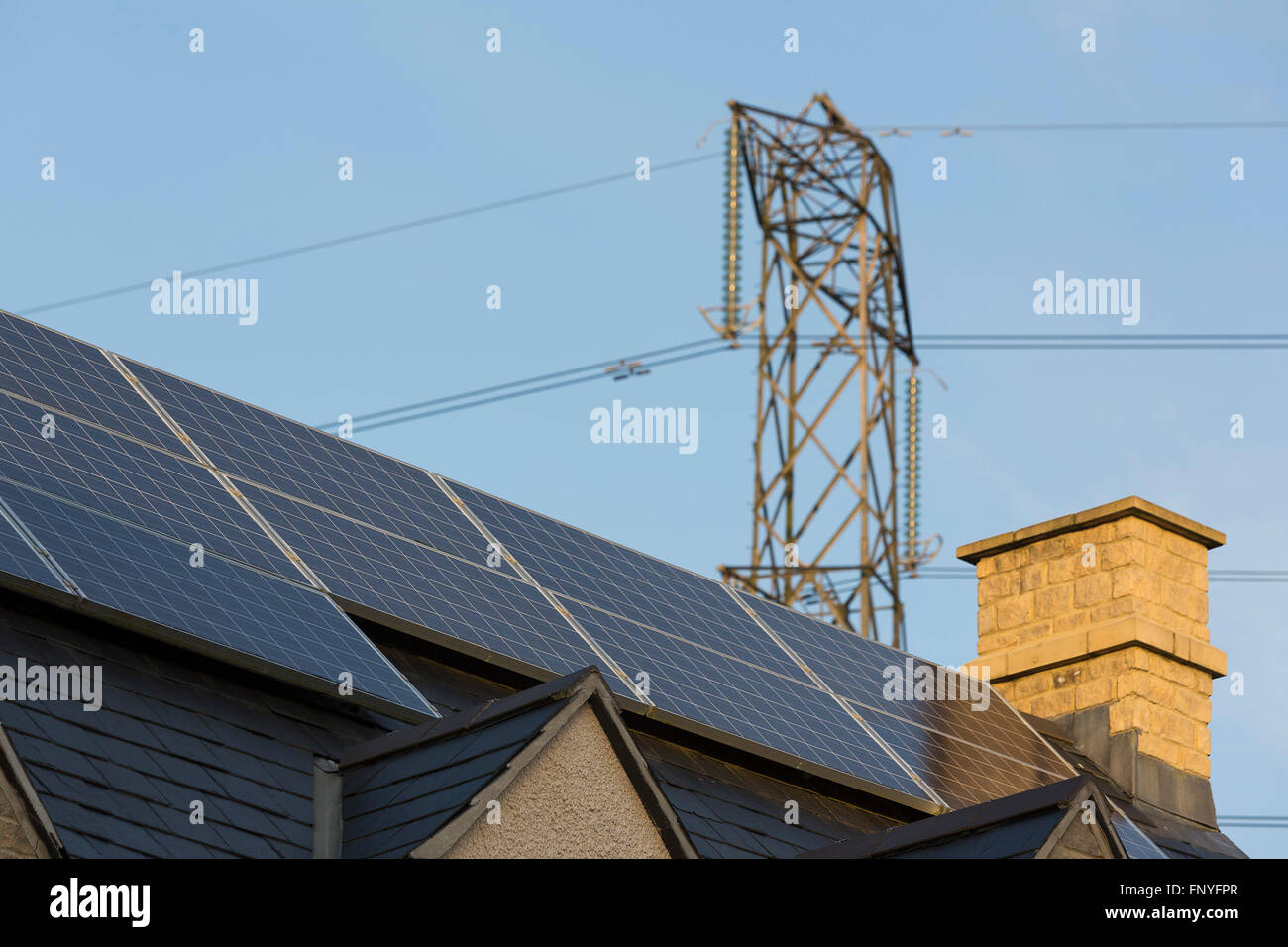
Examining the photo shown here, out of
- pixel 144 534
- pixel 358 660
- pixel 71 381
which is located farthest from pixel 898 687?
pixel 144 534

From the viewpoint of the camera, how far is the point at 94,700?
46.4ft

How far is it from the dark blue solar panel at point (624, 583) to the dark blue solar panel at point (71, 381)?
11.7 feet

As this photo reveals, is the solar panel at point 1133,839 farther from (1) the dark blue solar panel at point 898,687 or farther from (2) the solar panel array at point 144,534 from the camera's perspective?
(2) the solar panel array at point 144,534

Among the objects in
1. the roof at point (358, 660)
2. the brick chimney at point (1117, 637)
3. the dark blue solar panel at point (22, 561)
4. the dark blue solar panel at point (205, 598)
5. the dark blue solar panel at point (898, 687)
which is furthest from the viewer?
the brick chimney at point (1117, 637)

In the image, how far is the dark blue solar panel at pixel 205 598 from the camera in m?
15.3

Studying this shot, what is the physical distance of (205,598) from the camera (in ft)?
52.3

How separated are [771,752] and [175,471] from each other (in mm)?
5072

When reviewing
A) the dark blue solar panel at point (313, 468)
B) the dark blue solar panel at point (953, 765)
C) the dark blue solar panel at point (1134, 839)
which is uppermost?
the dark blue solar panel at point (313, 468)

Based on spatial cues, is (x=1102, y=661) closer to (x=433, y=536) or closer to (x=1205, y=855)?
(x=1205, y=855)
